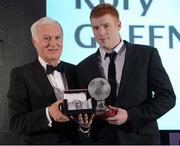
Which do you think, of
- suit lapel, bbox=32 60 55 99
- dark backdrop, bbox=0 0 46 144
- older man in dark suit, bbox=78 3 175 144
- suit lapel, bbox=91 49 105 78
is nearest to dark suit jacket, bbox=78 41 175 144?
older man in dark suit, bbox=78 3 175 144

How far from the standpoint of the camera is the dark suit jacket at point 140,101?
189 cm

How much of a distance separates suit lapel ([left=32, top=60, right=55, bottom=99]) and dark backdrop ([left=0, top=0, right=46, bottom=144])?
0.71 meters

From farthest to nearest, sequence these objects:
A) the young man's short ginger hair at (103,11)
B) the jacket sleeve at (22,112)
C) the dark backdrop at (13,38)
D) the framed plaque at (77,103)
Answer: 1. the dark backdrop at (13,38)
2. the young man's short ginger hair at (103,11)
3. the jacket sleeve at (22,112)
4. the framed plaque at (77,103)

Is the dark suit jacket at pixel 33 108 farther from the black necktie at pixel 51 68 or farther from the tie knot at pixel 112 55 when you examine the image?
the tie knot at pixel 112 55

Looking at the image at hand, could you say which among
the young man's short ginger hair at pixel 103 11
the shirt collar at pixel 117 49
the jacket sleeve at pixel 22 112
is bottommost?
the jacket sleeve at pixel 22 112

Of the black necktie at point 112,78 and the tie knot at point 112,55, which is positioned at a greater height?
the tie knot at point 112,55

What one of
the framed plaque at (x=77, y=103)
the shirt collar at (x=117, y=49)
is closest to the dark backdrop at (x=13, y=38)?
the shirt collar at (x=117, y=49)

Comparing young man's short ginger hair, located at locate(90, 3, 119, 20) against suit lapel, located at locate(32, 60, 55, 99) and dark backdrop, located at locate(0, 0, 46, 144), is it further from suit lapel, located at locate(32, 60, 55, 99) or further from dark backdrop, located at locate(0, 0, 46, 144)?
dark backdrop, located at locate(0, 0, 46, 144)

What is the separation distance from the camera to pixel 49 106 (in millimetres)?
1885

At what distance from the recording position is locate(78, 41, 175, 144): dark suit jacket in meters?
1.89

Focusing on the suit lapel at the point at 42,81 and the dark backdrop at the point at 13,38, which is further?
the dark backdrop at the point at 13,38

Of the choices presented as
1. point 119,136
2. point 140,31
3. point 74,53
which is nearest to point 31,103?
point 119,136

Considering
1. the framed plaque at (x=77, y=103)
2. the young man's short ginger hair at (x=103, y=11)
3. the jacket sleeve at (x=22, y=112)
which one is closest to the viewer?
the framed plaque at (x=77, y=103)

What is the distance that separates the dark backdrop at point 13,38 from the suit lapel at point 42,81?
0.71 meters
